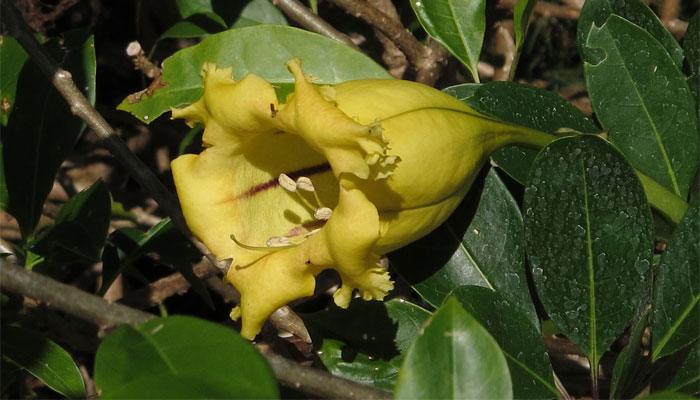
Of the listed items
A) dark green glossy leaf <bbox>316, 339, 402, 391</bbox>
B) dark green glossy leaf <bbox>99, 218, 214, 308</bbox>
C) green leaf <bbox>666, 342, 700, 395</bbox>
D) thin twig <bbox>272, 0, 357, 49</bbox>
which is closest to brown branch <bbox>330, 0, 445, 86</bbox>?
thin twig <bbox>272, 0, 357, 49</bbox>

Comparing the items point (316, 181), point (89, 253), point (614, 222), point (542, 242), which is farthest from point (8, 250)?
point (614, 222)

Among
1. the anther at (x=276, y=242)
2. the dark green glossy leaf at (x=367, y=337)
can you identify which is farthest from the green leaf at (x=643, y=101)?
the anther at (x=276, y=242)

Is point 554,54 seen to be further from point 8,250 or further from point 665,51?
point 8,250

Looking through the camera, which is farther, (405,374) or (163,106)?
(163,106)

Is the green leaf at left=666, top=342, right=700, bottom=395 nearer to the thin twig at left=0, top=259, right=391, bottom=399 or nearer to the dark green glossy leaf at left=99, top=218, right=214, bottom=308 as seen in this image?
the thin twig at left=0, top=259, right=391, bottom=399

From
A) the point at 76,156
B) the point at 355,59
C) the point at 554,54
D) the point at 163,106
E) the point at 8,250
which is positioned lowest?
the point at 76,156

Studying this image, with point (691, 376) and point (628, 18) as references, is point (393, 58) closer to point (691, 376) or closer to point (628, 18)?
point (628, 18)

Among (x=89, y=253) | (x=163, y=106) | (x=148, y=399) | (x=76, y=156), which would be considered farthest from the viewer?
(x=76, y=156)
